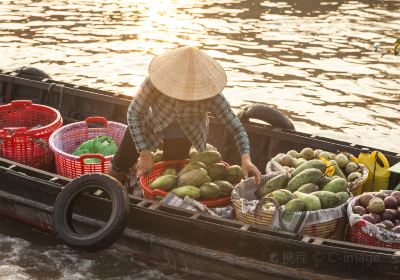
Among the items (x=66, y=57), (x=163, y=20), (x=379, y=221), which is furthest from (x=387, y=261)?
(x=163, y=20)

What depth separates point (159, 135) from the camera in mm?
6566

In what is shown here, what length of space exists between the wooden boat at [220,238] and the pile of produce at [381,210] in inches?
18.7

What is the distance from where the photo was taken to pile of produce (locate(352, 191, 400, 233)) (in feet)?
18.8

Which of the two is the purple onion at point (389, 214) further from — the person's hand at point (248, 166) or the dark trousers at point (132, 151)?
the dark trousers at point (132, 151)

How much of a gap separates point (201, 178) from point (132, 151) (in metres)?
0.85

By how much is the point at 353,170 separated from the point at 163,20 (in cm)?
1595

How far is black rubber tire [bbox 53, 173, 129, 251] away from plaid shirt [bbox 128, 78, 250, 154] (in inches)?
20.7

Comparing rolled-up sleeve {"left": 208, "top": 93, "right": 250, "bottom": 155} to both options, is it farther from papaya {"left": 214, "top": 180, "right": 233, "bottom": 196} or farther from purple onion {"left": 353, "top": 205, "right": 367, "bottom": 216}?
purple onion {"left": 353, "top": 205, "right": 367, "bottom": 216}

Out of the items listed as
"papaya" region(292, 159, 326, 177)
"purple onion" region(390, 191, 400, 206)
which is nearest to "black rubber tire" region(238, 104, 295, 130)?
"papaya" region(292, 159, 326, 177)

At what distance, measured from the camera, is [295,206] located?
5926 mm

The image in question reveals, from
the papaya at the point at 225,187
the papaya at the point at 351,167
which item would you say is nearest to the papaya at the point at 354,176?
the papaya at the point at 351,167

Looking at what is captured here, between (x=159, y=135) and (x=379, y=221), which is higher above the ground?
(x=159, y=135)

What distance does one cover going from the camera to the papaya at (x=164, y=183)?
262 inches

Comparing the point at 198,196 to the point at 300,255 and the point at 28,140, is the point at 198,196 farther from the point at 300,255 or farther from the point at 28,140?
the point at 28,140
